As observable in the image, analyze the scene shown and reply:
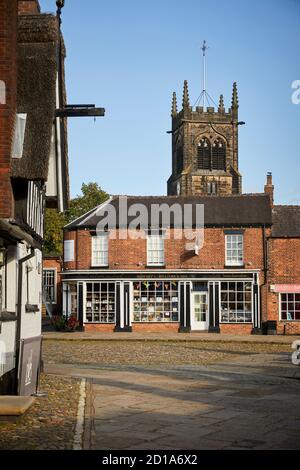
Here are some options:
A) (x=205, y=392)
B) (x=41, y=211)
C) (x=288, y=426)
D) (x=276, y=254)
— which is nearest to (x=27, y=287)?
(x=41, y=211)

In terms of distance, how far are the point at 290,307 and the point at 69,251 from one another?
12.8 m

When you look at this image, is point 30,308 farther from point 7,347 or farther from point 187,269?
point 187,269

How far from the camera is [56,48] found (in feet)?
44.2

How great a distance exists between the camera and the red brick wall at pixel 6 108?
11273 millimetres

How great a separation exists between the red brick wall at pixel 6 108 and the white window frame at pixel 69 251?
26.7m

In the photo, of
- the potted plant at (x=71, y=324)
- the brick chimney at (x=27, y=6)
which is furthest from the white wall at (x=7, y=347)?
the potted plant at (x=71, y=324)

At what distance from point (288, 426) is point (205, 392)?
12.1ft

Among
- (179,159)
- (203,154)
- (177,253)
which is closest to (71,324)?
(177,253)

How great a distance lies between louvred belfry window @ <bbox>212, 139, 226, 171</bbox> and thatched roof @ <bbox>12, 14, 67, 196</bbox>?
69.6 meters

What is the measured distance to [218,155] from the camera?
82750mm

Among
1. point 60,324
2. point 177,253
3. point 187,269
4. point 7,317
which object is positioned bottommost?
point 60,324

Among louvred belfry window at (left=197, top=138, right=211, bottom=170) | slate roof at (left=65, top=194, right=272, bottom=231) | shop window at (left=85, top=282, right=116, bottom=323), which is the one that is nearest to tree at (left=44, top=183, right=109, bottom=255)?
slate roof at (left=65, top=194, right=272, bottom=231)

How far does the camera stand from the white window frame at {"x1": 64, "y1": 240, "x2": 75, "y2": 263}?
3816 cm

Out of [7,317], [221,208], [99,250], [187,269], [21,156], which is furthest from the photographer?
[221,208]
